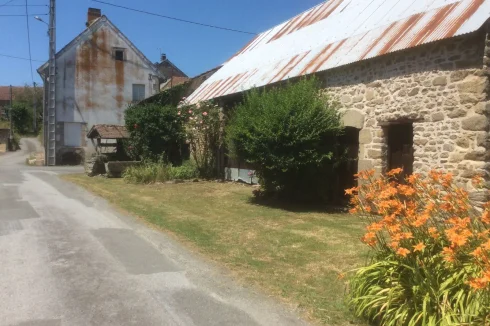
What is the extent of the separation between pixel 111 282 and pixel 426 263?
3505 mm

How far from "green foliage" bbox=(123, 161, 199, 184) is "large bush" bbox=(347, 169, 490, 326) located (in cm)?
1347

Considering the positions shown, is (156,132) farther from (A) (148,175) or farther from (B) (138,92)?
(B) (138,92)

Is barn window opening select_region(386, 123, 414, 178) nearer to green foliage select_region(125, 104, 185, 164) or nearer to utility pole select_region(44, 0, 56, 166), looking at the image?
green foliage select_region(125, 104, 185, 164)

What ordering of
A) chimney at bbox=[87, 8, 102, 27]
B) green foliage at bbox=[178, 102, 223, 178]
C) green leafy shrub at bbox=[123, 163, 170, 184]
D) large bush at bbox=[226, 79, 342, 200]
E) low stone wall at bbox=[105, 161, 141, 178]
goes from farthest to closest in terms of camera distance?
chimney at bbox=[87, 8, 102, 27]
low stone wall at bbox=[105, 161, 141, 178]
green foliage at bbox=[178, 102, 223, 178]
green leafy shrub at bbox=[123, 163, 170, 184]
large bush at bbox=[226, 79, 342, 200]

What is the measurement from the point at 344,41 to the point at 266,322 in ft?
32.1

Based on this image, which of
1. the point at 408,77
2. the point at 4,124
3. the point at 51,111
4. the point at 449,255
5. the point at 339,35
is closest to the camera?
the point at 449,255

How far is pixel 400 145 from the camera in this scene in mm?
10648

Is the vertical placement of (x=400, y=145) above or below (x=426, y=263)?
above

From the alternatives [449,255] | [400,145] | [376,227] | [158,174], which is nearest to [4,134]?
[158,174]

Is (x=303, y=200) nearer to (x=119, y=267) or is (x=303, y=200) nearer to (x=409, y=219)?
(x=119, y=267)

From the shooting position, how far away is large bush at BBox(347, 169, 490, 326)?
343cm

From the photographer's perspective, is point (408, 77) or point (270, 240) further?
point (408, 77)

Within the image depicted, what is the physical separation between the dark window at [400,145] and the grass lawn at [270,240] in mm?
1803

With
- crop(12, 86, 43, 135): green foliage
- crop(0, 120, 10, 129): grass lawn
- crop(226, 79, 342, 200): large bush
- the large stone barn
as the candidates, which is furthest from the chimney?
crop(226, 79, 342, 200): large bush
